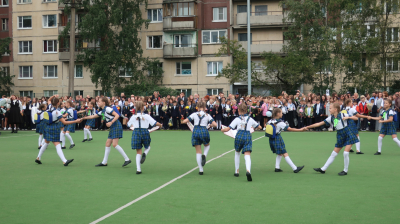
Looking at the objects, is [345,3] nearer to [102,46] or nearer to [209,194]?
[102,46]

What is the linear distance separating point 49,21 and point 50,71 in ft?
19.4

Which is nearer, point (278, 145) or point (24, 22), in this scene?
point (278, 145)

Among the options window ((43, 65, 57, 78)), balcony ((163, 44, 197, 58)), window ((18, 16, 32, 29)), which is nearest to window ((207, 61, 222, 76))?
balcony ((163, 44, 197, 58))

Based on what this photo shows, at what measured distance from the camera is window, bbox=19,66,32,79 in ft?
169

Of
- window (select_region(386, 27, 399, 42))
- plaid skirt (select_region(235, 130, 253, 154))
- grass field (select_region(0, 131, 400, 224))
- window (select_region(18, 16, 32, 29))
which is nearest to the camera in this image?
grass field (select_region(0, 131, 400, 224))

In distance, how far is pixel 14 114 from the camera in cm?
2519

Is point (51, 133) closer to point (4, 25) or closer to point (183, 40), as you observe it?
point (183, 40)

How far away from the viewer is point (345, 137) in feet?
33.8

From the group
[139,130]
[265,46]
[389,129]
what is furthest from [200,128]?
[265,46]

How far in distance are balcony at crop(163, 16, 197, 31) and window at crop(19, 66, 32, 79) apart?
18023mm

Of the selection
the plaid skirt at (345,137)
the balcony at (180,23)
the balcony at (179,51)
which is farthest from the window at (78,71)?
the plaid skirt at (345,137)

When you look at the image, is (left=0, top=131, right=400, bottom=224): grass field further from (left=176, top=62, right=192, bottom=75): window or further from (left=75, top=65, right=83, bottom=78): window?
(left=75, top=65, right=83, bottom=78): window

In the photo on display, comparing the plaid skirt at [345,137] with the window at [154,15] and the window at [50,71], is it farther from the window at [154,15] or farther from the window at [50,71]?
the window at [50,71]

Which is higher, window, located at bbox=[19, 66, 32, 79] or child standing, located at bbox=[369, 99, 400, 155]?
window, located at bbox=[19, 66, 32, 79]
